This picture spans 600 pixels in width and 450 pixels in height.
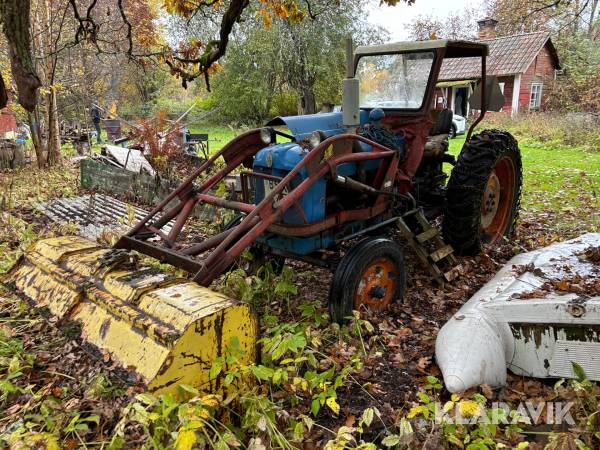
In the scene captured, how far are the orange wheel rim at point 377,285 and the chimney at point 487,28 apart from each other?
81.8ft

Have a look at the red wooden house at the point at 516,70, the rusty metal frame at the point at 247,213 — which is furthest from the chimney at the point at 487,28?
the rusty metal frame at the point at 247,213

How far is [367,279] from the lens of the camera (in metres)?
3.41

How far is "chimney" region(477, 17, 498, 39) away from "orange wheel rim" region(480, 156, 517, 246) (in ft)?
75.1

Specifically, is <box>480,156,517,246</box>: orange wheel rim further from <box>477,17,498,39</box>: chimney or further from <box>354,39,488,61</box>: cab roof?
<box>477,17,498,39</box>: chimney

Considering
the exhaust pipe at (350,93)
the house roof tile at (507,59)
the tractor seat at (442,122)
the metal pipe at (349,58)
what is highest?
the house roof tile at (507,59)

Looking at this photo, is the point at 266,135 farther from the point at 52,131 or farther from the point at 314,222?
the point at 52,131

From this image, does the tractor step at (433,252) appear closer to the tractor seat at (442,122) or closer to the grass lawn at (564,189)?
the tractor seat at (442,122)

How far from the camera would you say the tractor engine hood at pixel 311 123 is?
11.8ft

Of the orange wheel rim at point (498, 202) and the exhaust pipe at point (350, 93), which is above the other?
the exhaust pipe at point (350, 93)

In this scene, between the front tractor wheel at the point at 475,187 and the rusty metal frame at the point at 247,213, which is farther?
the front tractor wheel at the point at 475,187

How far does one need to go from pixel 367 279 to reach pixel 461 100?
21883mm

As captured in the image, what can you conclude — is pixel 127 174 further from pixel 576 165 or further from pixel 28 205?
pixel 576 165

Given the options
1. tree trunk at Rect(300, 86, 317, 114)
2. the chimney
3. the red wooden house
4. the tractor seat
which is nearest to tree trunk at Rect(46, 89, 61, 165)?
the tractor seat

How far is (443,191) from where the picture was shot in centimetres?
487
